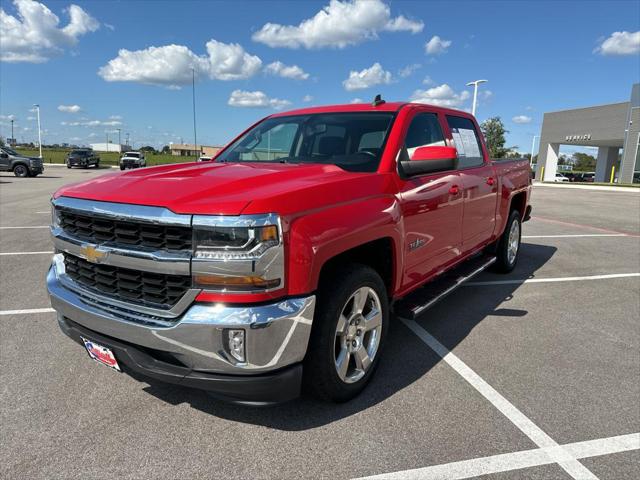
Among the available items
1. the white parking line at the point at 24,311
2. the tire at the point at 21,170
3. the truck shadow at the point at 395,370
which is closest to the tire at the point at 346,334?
the truck shadow at the point at 395,370

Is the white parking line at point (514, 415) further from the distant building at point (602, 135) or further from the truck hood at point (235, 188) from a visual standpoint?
the distant building at point (602, 135)

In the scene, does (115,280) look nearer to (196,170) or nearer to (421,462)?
(196,170)

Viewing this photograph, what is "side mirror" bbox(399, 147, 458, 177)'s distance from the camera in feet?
10.5

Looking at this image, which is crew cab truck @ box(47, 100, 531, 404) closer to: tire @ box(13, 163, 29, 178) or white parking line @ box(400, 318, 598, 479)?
white parking line @ box(400, 318, 598, 479)

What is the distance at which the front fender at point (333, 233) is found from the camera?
2305 millimetres

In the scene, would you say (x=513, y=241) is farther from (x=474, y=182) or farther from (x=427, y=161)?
(x=427, y=161)

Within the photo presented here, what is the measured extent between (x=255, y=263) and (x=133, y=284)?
760 millimetres

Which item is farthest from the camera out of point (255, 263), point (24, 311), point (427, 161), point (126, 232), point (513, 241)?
point (513, 241)

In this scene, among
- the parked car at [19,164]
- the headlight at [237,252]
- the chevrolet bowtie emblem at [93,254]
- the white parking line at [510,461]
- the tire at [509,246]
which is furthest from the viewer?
the parked car at [19,164]

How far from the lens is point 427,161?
3199 mm

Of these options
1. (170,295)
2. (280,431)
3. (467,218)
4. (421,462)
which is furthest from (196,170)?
(467,218)

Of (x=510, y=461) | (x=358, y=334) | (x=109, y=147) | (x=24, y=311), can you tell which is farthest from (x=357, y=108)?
(x=109, y=147)

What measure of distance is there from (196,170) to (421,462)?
229cm

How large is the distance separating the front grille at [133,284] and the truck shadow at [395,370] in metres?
0.86
